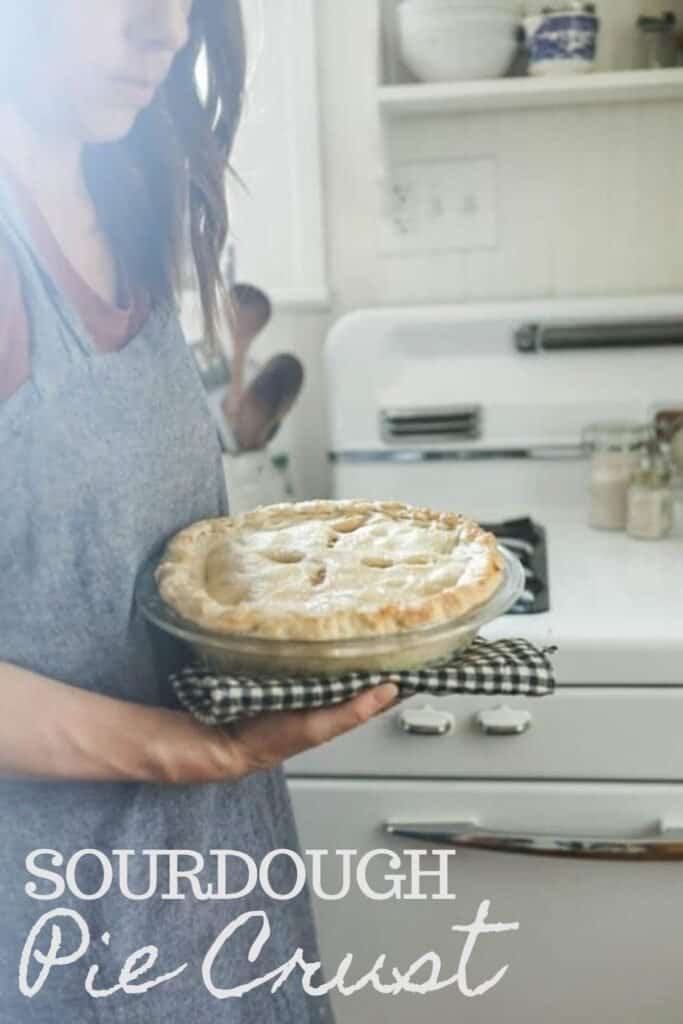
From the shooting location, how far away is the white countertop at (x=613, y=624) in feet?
3.66

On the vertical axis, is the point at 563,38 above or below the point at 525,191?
above

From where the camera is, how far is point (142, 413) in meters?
0.71

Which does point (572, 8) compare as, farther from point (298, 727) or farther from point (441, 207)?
point (298, 727)

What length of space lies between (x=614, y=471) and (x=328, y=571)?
2.75 ft


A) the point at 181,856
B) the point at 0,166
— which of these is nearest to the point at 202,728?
the point at 181,856

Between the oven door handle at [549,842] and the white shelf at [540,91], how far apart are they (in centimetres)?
91

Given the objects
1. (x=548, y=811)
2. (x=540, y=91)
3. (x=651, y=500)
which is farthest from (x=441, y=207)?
(x=548, y=811)

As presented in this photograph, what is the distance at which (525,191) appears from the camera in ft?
5.15

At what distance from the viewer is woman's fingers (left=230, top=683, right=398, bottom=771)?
0.66 meters

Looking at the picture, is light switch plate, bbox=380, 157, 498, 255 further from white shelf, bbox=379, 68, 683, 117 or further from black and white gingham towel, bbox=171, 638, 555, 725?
black and white gingham towel, bbox=171, 638, 555, 725

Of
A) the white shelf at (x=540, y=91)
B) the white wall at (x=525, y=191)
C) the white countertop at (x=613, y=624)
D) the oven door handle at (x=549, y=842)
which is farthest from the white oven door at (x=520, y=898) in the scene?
the white shelf at (x=540, y=91)

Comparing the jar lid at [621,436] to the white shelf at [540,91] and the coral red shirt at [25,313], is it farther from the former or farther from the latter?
the coral red shirt at [25,313]

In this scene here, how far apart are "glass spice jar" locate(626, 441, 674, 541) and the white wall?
31 cm

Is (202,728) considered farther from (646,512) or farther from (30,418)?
(646,512)
